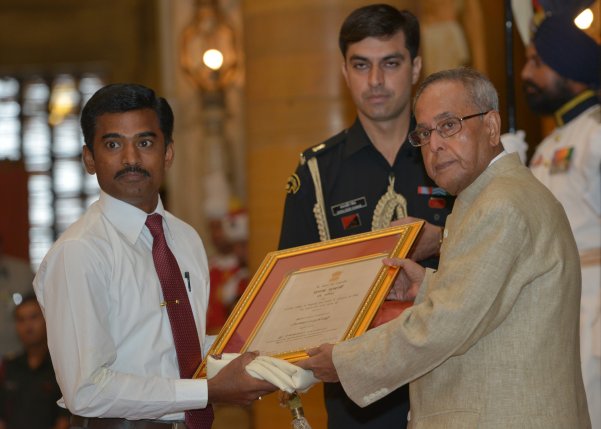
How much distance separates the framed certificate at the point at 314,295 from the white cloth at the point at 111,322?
7.6 inches

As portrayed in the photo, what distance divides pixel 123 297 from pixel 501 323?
1.30m

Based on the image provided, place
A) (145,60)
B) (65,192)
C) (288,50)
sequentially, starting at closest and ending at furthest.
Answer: (288,50)
(145,60)
(65,192)

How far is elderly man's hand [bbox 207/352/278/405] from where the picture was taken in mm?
3979

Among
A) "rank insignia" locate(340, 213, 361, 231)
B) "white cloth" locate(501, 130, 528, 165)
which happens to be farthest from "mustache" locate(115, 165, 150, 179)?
"white cloth" locate(501, 130, 528, 165)

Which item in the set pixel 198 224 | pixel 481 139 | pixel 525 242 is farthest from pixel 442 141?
pixel 198 224

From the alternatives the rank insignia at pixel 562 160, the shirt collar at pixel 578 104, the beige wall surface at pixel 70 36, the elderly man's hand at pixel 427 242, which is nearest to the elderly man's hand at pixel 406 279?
the elderly man's hand at pixel 427 242

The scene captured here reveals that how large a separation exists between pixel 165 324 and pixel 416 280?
34.7 inches

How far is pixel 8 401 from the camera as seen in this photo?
27.8 feet

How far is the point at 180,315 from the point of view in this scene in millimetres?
4227

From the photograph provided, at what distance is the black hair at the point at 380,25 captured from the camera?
484cm

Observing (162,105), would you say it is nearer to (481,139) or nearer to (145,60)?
(481,139)

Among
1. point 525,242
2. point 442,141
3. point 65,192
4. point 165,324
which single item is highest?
point 442,141

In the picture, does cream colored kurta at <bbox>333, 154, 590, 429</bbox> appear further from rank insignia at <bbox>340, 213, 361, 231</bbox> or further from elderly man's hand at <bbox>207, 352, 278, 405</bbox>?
rank insignia at <bbox>340, 213, 361, 231</bbox>

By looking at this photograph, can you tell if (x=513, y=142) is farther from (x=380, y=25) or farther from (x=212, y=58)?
(x=212, y=58)
